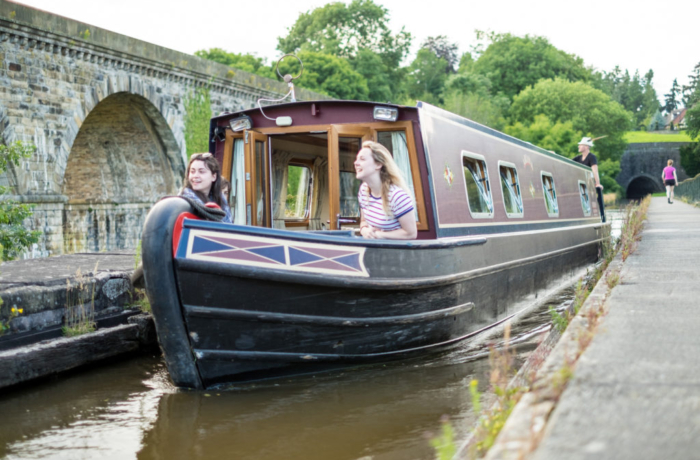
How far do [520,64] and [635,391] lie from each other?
62.0 metres

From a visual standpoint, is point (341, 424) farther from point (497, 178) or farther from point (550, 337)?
point (497, 178)

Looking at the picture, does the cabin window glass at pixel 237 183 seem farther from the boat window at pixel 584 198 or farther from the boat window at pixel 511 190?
the boat window at pixel 584 198

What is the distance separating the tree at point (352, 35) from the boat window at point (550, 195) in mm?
45309

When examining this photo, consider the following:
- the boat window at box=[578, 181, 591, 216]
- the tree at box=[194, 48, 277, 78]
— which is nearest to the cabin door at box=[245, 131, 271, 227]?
the boat window at box=[578, 181, 591, 216]

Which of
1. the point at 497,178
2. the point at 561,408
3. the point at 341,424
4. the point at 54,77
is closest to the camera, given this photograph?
the point at 561,408

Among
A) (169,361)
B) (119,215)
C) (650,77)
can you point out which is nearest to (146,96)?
(119,215)

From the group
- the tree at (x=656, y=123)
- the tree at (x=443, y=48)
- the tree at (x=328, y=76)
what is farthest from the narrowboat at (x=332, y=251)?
the tree at (x=656, y=123)

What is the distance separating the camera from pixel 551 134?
152 feet

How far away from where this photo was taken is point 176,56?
1688 centimetres

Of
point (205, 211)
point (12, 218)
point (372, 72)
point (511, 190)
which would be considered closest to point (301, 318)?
point (205, 211)

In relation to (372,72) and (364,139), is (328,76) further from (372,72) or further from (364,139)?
(364,139)

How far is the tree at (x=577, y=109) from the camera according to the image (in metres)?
50.4

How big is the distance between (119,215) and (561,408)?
17.9 metres

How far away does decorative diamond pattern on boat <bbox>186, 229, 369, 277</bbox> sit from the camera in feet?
13.7
